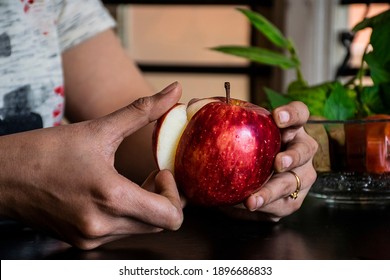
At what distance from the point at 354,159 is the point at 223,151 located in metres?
0.29

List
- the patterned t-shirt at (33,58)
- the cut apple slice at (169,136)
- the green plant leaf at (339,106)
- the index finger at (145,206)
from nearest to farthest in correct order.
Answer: the index finger at (145,206) → the cut apple slice at (169,136) → the green plant leaf at (339,106) → the patterned t-shirt at (33,58)

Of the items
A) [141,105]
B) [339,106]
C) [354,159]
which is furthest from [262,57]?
[141,105]

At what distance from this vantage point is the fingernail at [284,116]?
3.04ft

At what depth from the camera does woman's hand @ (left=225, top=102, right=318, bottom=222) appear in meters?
0.93

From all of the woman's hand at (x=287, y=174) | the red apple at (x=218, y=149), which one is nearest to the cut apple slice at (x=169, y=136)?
the red apple at (x=218, y=149)

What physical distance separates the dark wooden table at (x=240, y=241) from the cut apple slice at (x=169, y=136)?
0.09 metres

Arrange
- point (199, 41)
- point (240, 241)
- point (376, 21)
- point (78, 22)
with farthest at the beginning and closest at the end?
point (199, 41) → point (78, 22) → point (376, 21) → point (240, 241)

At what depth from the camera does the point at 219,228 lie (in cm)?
98

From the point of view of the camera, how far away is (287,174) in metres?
1.00

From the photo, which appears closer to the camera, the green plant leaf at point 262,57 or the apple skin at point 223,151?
the apple skin at point 223,151

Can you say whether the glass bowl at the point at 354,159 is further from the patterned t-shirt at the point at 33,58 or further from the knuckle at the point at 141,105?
the patterned t-shirt at the point at 33,58

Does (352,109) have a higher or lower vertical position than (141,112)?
lower

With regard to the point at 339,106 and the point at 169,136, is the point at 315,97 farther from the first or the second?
the point at 169,136
